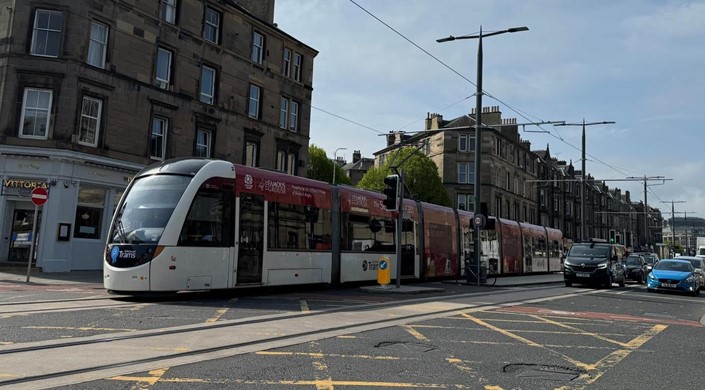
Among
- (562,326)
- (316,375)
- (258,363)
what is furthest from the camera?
(562,326)

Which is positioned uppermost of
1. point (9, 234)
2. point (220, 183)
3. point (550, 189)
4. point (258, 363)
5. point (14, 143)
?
point (550, 189)

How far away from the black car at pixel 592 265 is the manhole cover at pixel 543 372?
1566cm

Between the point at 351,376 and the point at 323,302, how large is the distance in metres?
6.81

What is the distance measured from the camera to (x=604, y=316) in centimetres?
1172

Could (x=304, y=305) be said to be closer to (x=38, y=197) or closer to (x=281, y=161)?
(x=38, y=197)

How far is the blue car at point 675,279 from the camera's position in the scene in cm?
1941

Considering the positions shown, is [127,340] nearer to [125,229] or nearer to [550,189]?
[125,229]

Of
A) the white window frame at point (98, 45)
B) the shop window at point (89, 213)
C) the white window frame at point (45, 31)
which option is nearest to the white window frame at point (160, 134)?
the shop window at point (89, 213)

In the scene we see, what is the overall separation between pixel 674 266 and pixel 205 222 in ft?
60.3

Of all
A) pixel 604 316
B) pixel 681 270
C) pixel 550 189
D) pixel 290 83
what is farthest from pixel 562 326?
Result: pixel 550 189

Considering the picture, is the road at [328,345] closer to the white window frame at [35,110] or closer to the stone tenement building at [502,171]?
the white window frame at [35,110]

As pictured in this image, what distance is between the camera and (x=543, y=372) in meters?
6.12

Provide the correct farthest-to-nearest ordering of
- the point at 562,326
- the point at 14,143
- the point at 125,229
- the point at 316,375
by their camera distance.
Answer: the point at 14,143 < the point at 125,229 < the point at 562,326 < the point at 316,375

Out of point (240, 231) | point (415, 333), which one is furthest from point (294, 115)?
point (415, 333)
